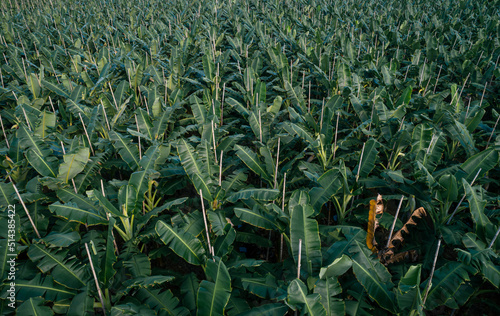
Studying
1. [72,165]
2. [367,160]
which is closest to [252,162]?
[367,160]

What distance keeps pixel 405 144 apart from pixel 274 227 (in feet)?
7.89

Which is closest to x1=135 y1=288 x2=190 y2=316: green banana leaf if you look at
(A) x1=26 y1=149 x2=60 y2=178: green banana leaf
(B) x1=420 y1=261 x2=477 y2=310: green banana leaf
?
(A) x1=26 y1=149 x2=60 y2=178: green banana leaf

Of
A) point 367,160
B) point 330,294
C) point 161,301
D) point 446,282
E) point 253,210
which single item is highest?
point 367,160

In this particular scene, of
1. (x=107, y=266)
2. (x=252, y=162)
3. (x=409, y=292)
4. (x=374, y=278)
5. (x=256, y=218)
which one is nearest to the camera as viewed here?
(x=409, y=292)

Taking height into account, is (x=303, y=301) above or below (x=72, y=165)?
below

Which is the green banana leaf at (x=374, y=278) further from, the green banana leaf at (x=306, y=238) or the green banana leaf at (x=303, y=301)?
the green banana leaf at (x=303, y=301)

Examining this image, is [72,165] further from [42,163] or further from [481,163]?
[481,163]

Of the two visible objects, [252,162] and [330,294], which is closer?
[330,294]

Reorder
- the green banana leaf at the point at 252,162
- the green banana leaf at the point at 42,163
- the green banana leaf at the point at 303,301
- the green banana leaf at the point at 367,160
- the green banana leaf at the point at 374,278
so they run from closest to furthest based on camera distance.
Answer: the green banana leaf at the point at 303,301 → the green banana leaf at the point at 374,278 → the green banana leaf at the point at 42,163 → the green banana leaf at the point at 367,160 → the green banana leaf at the point at 252,162

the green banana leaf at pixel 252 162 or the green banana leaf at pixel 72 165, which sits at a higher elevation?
the green banana leaf at pixel 72 165

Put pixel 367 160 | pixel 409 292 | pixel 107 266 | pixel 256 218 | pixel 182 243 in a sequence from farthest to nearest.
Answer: pixel 367 160 → pixel 256 218 → pixel 182 243 → pixel 107 266 → pixel 409 292

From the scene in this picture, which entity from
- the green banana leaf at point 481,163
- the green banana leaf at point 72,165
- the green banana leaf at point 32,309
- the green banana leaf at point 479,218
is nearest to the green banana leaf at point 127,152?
the green banana leaf at point 72,165

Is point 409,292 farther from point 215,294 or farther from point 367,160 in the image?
point 367,160

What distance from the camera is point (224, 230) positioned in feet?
9.92
